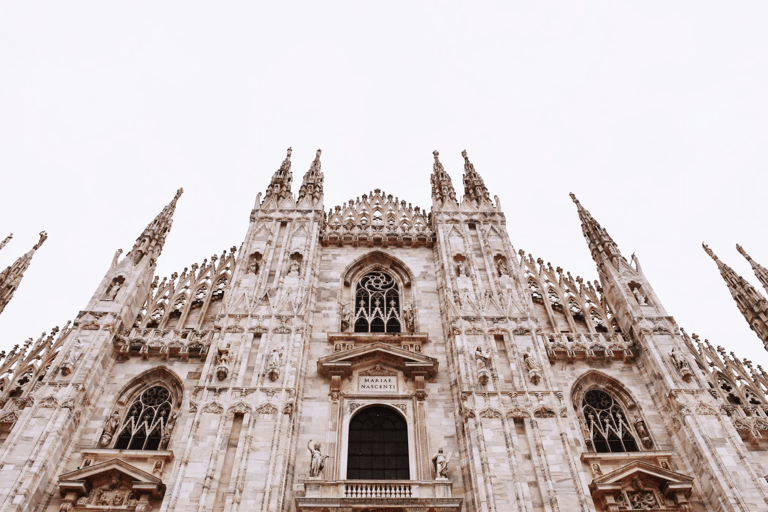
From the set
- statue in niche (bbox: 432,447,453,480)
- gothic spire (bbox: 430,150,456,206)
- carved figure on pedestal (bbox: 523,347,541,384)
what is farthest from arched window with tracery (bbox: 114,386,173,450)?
gothic spire (bbox: 430,150,456,206)

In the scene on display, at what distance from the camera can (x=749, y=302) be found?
17375 mm

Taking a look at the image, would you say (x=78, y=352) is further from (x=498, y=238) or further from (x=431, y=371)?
(x=498, y=238)

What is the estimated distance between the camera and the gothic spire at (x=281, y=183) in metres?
22.2

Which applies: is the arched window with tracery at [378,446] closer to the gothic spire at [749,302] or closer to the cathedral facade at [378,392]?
the cathedral facade at [378,392]

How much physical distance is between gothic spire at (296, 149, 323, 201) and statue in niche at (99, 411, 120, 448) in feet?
33.7

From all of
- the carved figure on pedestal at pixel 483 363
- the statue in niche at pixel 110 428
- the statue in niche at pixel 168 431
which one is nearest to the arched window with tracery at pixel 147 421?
the statue in niche at pixel 168 431

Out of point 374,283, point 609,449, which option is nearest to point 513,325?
point 609,449

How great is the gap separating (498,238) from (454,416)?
293 inches

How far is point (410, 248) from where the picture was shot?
20.6 metres

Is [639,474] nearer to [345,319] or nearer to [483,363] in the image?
[483,363]

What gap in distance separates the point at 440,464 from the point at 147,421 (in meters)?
7.37

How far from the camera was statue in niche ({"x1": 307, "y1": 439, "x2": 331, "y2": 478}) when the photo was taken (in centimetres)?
1301

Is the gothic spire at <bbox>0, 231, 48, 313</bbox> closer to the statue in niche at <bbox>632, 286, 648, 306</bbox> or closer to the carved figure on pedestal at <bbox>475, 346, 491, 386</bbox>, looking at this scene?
the carved figure on pedestal at <bbox>475, 346, 491, 386</bbox>

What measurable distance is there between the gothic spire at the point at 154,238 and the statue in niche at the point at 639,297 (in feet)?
49.1
